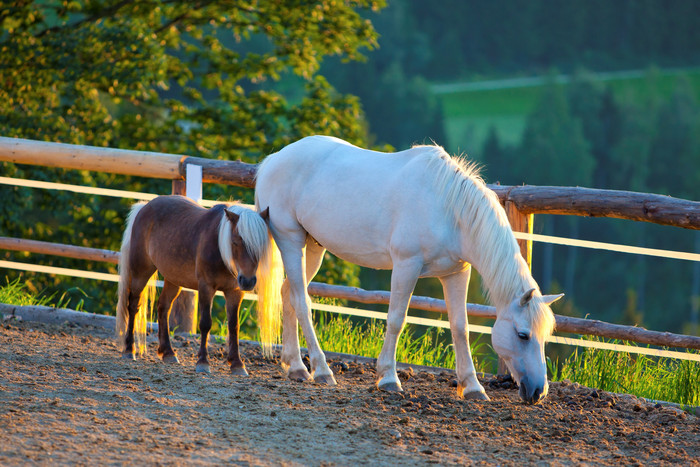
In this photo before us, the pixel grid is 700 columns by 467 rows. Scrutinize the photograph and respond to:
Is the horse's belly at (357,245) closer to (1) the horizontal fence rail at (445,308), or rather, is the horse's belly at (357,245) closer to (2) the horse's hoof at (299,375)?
(1) the horizontal fence rail at (445,308)

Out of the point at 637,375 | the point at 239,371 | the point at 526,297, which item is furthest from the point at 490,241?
the point at 239,371

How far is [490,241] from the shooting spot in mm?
4203

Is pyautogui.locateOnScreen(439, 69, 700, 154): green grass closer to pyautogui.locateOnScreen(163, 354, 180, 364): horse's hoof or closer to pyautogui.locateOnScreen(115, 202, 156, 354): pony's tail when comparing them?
pyautogui.locateOnScreen(115, 202, 156, 354): pony's tail

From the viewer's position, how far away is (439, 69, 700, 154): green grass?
79562mm

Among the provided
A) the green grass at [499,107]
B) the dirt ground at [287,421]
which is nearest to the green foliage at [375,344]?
the dirt ground at [287,421]

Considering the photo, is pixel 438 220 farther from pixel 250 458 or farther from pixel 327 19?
pixel 327 19

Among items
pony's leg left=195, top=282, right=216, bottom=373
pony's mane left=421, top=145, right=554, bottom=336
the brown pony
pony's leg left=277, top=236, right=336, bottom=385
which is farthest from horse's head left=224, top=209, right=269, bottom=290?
pony's mane left=421, top=145, right=554, bottom=336

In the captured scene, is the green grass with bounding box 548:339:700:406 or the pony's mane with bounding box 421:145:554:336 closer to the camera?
the pony's mane with bounding box 421:145:554:336

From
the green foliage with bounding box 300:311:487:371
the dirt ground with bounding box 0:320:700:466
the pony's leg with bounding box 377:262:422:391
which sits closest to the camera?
the dirt ground with bounding box 0:320:700:466

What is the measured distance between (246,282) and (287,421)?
3.32 ft

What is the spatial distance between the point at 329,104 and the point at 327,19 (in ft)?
5.04

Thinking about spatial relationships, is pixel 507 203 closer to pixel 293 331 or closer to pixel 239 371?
pixel 293 331

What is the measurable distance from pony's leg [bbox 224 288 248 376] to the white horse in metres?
0.33

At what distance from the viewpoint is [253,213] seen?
4.56 metres
